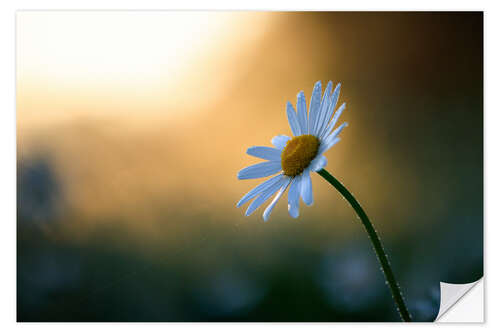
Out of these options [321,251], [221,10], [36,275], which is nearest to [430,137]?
[321,251]

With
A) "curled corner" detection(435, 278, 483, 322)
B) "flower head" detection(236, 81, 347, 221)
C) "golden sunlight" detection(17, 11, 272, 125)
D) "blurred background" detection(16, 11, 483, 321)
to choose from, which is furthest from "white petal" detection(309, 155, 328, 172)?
"curled corner" detection(435, 278, 483, 322)

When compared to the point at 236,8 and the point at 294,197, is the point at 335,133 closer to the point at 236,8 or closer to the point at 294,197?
the point at 294,197

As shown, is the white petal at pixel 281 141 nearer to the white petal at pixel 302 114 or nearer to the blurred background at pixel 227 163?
the white petal at pixel 302 114

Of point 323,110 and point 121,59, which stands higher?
point 121,59

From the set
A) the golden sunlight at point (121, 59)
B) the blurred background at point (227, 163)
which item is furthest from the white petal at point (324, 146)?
the golden sunlight at point (121, 59)

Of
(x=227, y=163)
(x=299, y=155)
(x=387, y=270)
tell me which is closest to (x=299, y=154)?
(x=299, y=155)

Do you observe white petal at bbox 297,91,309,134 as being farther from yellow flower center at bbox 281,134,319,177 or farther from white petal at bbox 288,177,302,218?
white petal at bbox 288,177,302,218

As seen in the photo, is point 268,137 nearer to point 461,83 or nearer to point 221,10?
point 221,10
